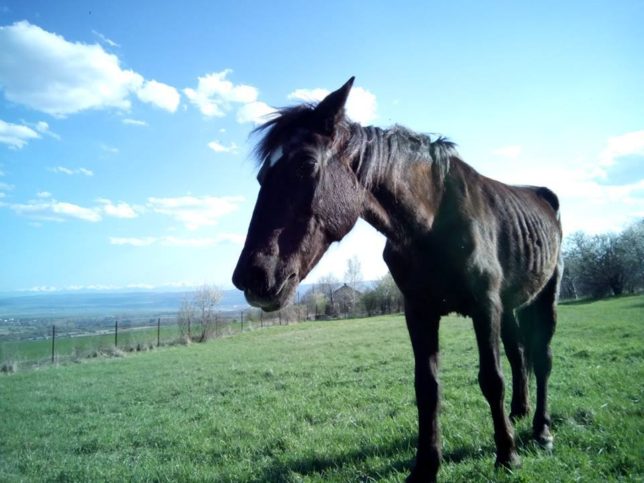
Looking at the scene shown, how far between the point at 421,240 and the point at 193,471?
12.5 ft

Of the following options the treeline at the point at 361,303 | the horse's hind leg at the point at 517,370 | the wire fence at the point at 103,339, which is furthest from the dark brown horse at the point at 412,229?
the treeline at the point at 361,303

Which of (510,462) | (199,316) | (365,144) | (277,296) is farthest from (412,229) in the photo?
(199,316)

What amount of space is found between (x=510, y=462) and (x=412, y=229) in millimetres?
2124

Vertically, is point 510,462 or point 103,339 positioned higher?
point 510,462

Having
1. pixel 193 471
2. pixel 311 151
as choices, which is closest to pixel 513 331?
pixel 311 151

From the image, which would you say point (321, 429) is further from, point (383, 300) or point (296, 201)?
point (383, 300)

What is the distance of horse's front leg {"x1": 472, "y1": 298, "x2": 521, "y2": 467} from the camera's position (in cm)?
305

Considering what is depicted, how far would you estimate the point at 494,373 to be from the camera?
3104mm

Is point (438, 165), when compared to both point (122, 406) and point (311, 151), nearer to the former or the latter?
point (311, 151)

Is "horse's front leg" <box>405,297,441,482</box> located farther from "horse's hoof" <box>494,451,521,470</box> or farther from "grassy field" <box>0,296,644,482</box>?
"horse's hoof" <box>494,451,521,470</box>

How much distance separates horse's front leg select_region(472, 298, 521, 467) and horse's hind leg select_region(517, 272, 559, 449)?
1.06 meters

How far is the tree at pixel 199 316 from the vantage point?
138 feet

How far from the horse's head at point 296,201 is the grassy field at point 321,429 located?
236 centimetres

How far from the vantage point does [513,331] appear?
14.5 ft
